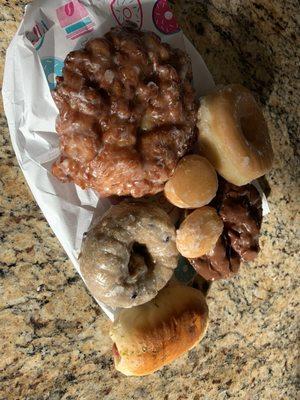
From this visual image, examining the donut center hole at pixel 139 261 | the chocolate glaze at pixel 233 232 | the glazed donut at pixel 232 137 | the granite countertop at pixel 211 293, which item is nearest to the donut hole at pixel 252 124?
the glazed donut at pixel 232 137

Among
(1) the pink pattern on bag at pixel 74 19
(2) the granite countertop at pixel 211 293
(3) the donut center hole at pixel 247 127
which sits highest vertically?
(1) the pink pattern on bag at pixel 74 19

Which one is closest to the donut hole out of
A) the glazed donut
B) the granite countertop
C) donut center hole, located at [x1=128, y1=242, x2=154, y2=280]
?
the glazed donut

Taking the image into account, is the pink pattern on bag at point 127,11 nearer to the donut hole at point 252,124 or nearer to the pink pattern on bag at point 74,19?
the pink pattern on bag at point 74,19

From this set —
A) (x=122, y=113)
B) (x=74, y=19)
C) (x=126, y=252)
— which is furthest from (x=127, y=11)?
(x=126, y=252)

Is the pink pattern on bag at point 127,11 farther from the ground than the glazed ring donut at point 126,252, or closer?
farther from the ground

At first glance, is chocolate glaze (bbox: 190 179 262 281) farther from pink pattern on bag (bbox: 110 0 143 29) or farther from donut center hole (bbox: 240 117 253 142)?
pink pattern on bag (bbox: 110 0 143 29)

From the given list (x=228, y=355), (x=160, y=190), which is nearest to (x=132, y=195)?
(x=160, y=190)
